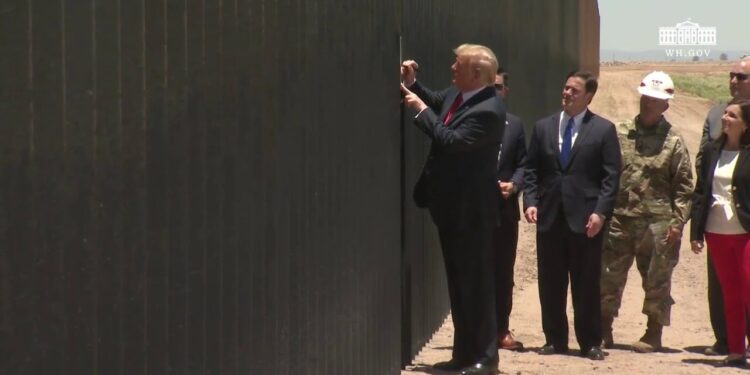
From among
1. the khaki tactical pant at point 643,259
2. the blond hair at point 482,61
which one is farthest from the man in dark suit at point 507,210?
the blond hair at point 482,61

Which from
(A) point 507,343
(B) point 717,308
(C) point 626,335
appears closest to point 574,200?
(A) point 507,343

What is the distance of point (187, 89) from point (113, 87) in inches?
21.8

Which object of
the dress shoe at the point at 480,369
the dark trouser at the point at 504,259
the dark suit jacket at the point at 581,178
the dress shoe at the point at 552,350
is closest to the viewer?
the dress shoe at the point at 480,369

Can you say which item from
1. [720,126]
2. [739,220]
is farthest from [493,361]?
[720,126]

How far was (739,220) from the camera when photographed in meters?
8.27

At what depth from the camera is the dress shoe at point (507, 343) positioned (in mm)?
8836

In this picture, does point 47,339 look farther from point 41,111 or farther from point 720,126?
point 720,126

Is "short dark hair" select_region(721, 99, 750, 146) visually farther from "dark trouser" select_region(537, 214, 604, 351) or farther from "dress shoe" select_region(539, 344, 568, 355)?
"dress shoe" select_region(539, 344, 568, 355)

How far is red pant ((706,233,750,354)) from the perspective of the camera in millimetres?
8312

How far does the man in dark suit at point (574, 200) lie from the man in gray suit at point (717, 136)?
80 centimetres

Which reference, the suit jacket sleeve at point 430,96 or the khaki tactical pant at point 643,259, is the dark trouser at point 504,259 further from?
the suit jacket sleeve at point 430,96

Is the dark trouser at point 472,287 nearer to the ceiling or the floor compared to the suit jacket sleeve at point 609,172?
nearer to the floor

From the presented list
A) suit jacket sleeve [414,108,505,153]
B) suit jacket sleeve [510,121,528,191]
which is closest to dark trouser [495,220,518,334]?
suit jacket sleeve [510,121,528,191]

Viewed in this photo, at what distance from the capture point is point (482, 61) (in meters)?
7.16
